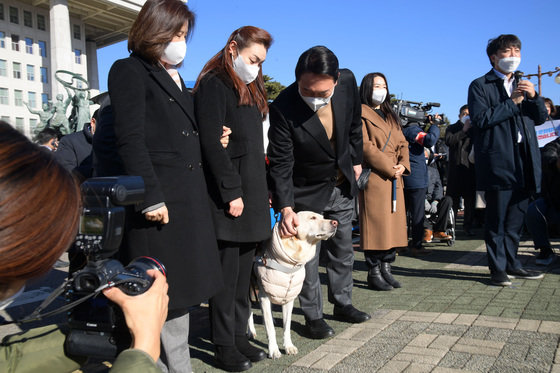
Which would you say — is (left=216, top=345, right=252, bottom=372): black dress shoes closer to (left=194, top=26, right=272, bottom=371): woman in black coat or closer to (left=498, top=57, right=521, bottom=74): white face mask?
(left=194, top=26, right=272, bottom=371): woman in black coat

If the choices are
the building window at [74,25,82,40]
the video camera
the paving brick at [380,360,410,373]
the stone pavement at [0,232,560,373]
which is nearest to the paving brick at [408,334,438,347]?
the stone pavement at [0,232,560,373]

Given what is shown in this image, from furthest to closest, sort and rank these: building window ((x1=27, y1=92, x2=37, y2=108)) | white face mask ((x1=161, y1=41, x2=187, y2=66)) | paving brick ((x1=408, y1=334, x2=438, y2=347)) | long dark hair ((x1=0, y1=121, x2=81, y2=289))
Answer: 1. building window ((x1=27, y1=92, x2=37, y2=108))
2. paving brick ((x1=408, y1=334, x2=438, y2=347))
3. white face mask ((x1=161, y1=41, x2=187, y2=66))
4. long dark hair ((x1=0, y1=121, x2=81, y2=289))

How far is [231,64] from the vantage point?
3398 millimetres

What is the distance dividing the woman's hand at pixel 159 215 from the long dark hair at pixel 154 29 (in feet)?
2.84

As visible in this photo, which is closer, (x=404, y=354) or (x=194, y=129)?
(x=194, y=129)

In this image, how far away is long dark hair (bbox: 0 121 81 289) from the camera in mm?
1041

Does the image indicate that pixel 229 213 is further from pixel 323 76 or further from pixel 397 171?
pixel 397 171

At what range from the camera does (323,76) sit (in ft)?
11.9

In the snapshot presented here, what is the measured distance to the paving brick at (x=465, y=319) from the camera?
3866 mm

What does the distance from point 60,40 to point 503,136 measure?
175 feet

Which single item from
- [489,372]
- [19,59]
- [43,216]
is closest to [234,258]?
[489,372]

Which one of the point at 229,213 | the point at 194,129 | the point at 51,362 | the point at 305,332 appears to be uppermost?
the point at 194,129

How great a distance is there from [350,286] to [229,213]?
1595mm

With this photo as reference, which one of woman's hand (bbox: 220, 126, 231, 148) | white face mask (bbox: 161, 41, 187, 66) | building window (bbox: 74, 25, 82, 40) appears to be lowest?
woman's hand (bbox: 220, 126, 231, 148)
